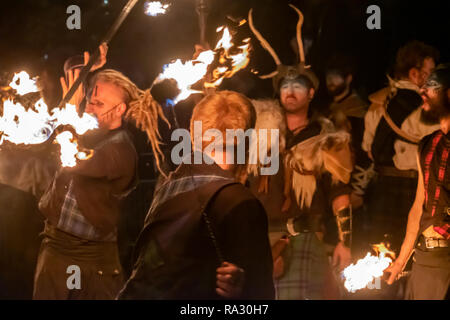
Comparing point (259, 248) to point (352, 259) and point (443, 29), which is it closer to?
point (352, 259)

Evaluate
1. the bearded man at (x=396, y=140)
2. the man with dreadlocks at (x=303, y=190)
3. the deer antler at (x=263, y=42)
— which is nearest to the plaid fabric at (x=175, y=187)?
the man with dreadlocks at (x=303, y=190)

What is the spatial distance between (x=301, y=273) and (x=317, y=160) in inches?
33.1

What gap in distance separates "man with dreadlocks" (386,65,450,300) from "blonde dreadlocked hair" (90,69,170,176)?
1.97 m

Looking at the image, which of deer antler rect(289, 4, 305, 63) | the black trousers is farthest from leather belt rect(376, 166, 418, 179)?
deer antler rect(289, 4, 305, 63)

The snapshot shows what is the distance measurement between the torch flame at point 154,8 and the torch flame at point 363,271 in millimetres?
2329

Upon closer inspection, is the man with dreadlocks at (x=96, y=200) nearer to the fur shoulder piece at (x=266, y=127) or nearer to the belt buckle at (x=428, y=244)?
the fur shoulder piece at (x=266, y=127)

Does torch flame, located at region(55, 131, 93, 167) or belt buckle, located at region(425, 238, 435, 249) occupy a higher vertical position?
torch flame, located at region(55, 131, 93, 167)

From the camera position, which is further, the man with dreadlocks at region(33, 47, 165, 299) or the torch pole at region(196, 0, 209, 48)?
the torch pole at region(196, 0, 209, 48)

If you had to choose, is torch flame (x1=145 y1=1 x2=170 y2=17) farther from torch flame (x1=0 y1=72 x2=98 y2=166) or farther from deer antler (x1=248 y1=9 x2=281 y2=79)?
torch flame (x1=0 y1=72 x2=98 y2=166)

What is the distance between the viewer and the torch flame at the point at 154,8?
4.75m

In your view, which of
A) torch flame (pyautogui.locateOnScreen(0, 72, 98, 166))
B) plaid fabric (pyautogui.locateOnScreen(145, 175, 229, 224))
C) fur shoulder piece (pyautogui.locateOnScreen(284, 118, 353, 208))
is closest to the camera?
plaid fabric (pyautogui.locateOnScreen(145, 175, 229, 224))

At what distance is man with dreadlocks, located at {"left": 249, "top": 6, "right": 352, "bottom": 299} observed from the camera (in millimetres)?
4777

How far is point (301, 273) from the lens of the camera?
477 centimetres

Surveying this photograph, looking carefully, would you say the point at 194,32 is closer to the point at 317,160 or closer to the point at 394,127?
the point at 317,160
